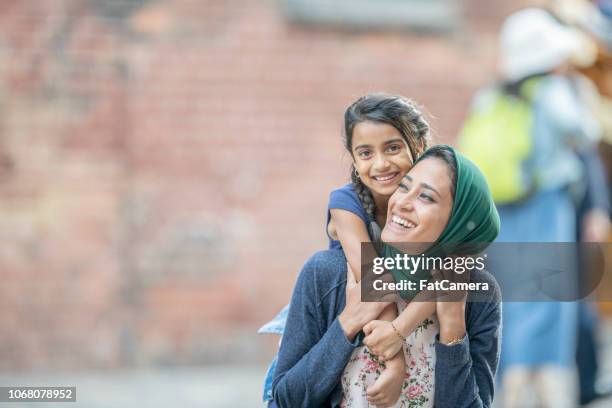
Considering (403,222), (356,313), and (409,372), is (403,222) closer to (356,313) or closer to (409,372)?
(356,313)

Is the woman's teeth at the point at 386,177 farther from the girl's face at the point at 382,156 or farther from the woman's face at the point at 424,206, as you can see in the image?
the woman's face at the point at 424,206

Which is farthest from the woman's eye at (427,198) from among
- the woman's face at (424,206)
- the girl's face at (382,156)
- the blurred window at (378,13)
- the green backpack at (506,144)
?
the blurred window at (378,13)

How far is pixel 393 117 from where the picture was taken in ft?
8.87

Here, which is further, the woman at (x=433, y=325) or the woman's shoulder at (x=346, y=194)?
the woman's shoulder at (x=346, y=194)

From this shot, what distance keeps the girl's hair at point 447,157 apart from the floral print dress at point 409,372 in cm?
32

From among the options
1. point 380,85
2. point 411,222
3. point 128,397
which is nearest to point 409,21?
point 380,85

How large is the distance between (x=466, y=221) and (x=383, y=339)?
0.33 metres

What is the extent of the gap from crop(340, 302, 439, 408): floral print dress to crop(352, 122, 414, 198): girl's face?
1.11ft

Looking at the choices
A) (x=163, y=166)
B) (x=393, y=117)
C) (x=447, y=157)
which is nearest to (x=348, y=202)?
(x=393, y=117)

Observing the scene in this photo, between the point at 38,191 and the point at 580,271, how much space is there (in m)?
3.66

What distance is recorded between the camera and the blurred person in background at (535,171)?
19.2 feet

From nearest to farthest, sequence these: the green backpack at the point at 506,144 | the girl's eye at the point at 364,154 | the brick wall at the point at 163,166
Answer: the girl's eye at the point at 364,154 → the green backpack at the point at 506,144 → the brick wall at the point at 163,166

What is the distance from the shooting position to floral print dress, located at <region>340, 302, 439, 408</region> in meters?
2.54

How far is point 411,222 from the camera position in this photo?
2.51m
